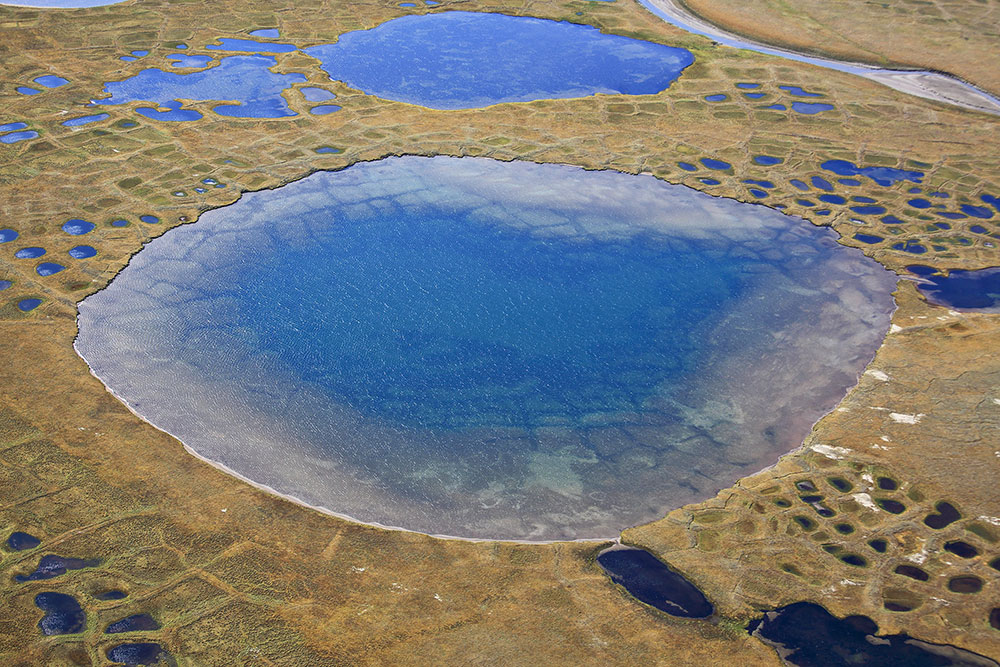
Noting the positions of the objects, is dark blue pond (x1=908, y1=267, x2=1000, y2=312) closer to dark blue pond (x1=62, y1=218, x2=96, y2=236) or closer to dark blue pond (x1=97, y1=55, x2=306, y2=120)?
dark blue pond (x1=97, y1=55, x2=306, y2=120)

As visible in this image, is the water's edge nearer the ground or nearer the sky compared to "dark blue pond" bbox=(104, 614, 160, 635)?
nearer the sky

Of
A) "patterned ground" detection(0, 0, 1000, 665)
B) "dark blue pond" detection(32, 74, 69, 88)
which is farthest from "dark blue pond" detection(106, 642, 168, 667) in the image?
"dark blue pond" detection(32, 74, 69, 88)

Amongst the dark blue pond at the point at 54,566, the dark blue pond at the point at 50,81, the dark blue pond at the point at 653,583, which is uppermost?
the dark blue pond at the point at 50,81

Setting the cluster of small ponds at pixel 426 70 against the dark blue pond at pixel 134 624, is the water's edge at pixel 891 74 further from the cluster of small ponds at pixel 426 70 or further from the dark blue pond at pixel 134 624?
the dark blue pond at pixel 134 624

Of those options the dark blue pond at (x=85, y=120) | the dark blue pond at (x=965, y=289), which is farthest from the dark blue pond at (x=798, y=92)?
the dark blue pond at (x=85, y=120)

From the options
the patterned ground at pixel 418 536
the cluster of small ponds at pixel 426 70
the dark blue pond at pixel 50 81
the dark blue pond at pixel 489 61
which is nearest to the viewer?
the patterned ground at pixel 418 536

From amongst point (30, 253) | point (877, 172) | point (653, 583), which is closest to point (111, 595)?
point (653, 583)
